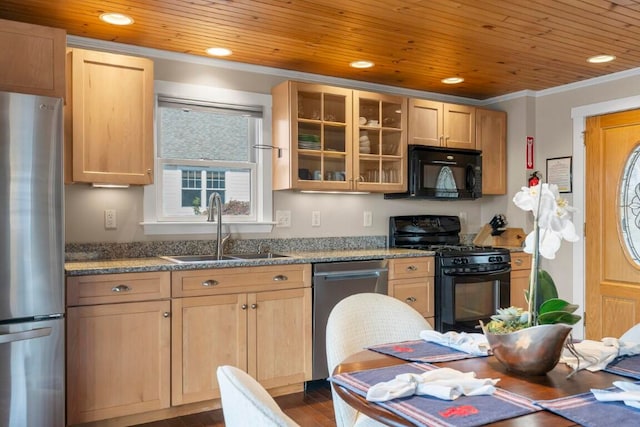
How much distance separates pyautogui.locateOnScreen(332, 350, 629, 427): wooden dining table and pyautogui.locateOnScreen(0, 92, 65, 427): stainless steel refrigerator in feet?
5.32

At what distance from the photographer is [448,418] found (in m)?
1.15

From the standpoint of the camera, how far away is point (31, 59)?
2.71 meters

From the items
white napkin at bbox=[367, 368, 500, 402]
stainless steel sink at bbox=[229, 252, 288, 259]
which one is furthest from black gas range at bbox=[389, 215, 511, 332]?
white napkin at bbox=[367, 368, 500, 402]

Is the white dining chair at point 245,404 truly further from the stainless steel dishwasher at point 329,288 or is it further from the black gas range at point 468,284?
the black gas range at point 468,284

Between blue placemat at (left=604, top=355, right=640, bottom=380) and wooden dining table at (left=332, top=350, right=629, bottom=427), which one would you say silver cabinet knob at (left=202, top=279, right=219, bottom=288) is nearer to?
wooden dining table at (left=332, top=350, right=629, bottom=427)

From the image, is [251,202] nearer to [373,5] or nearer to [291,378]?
[291,378]

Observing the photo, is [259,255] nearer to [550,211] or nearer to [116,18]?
[116,18]

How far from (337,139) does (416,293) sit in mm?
1262

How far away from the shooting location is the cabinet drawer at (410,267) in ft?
12.6

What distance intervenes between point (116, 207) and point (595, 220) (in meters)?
3.54

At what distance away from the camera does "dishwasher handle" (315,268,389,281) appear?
11.7 ft

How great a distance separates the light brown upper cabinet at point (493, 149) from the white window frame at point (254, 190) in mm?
1928

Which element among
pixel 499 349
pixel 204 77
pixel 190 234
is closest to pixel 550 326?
pixel 499 349

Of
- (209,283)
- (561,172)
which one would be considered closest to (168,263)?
(209,283)
